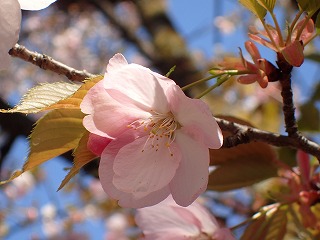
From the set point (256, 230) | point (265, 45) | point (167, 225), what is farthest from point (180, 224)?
point (265, 45)

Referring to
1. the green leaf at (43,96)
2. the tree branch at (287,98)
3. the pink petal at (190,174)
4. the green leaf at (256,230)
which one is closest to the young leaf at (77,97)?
the green leaf at (43,96)

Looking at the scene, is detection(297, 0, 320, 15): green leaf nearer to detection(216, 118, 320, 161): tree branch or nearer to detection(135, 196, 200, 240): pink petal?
detection(216, 118, 320, 161): tree branch

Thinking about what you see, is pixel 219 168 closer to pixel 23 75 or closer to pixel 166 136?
pixel 166 136

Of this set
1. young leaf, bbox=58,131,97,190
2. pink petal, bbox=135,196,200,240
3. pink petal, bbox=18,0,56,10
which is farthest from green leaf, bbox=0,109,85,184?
pink petal, bbox=135,196,200,240

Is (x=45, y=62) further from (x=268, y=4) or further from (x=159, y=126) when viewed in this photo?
(x=268, y=4)

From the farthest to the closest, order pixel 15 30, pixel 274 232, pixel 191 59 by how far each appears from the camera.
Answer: pixel 191 59
pixel 274 232
pixel 15 30

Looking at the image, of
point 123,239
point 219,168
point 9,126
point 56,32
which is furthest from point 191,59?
point 56,32

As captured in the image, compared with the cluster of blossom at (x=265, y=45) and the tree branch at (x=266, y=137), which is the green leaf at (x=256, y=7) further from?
the tree branch at (x=266, y=137)
